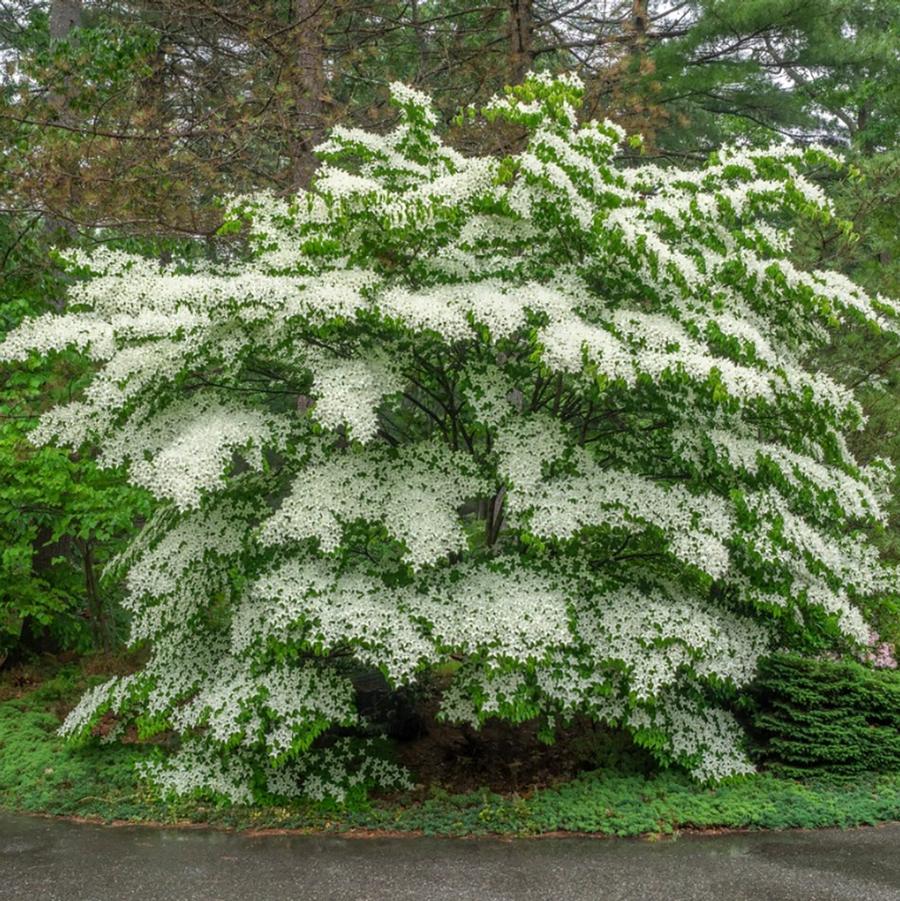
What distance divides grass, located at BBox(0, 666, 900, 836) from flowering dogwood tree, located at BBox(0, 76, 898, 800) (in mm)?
225

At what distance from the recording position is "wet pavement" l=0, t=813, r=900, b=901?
5113 mm

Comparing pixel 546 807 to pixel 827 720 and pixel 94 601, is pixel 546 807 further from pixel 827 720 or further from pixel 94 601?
pixel 94 601

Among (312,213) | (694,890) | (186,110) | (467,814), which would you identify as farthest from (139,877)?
(186,110)

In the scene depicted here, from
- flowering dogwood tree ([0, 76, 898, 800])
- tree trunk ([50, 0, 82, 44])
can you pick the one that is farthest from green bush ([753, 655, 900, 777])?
tree trunk ([50, 0, 82, 44])

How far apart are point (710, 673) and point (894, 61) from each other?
12529mm

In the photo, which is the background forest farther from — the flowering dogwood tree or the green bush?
the flowering dogwood tree

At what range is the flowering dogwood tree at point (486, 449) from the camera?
5.94 meters

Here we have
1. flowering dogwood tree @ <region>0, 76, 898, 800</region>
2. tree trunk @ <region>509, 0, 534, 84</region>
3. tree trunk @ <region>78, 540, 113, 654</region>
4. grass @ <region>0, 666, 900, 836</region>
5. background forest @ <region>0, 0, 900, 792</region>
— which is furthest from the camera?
tree trunk @ <region>509, 0, 534, 84</region>

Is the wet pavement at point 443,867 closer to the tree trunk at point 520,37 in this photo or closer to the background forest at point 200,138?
the background forest at point 200,138

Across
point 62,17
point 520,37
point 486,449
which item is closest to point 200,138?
point 62,17

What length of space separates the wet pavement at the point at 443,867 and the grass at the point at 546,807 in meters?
0.16

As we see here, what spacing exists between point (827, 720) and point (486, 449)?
3.26 metres

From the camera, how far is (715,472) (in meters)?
6.63

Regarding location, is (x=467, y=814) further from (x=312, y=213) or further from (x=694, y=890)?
(x=312, y=213)
